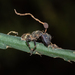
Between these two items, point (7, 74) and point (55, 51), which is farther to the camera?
point (7, 74)

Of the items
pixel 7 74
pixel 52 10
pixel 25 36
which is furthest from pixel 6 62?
pixel 25 36

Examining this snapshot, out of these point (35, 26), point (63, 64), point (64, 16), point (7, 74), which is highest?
point (64, 16)

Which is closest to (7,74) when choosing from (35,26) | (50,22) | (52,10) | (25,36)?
(35,26)

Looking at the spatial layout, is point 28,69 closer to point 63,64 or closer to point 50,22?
point 63,64

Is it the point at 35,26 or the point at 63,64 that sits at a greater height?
the point at 35,26

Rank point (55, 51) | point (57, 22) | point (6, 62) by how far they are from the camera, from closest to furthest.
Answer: point (55, 51) → point (6, 62) → point (57, 22)

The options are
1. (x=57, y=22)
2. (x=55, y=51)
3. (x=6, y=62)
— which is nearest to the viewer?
(x=55, y=51)

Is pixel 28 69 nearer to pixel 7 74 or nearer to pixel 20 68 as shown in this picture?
pixel 20 68
